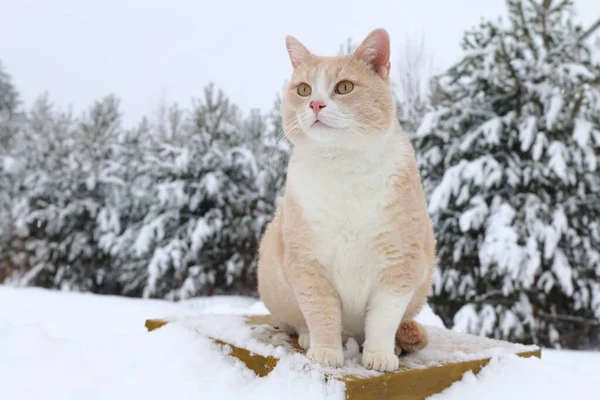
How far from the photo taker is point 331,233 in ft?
4.12

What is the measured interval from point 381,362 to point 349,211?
0.41m

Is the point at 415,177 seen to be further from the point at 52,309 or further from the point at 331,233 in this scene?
the point at 52,309

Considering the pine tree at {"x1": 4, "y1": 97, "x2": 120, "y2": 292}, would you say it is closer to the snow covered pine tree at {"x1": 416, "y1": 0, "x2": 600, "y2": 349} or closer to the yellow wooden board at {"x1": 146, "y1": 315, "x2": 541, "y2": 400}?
the snow covered pine tree at {"x1": 416, "y1": 0, "x2": 600, "y2": 349}

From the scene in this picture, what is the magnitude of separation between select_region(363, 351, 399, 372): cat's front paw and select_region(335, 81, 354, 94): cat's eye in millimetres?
717

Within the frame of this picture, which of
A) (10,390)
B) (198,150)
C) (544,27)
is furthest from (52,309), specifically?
(544,27)

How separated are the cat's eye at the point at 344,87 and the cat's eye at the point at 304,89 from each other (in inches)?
3.4

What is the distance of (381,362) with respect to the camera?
122 cm

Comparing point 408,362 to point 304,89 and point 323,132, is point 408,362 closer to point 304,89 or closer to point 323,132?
point 323,132

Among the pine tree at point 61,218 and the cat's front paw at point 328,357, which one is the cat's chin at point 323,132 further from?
the pine tree at point 61,218

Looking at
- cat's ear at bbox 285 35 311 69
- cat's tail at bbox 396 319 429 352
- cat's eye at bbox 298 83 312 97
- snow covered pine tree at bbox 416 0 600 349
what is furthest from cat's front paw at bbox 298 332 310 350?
snow covered pine tree at bbox 416 0 600 349

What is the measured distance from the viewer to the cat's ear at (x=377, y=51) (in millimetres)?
1328

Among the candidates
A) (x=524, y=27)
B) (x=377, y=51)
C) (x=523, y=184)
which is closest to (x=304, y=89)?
(x=377, y=51)

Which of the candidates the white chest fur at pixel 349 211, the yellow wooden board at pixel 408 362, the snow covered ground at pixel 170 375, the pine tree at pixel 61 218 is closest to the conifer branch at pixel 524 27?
the yellow wooden board at pixel 408 362

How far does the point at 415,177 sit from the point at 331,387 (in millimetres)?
634
